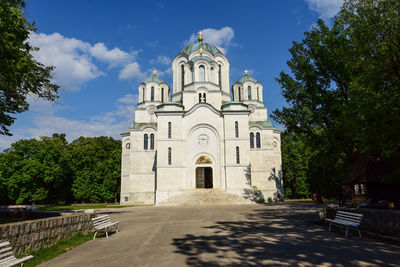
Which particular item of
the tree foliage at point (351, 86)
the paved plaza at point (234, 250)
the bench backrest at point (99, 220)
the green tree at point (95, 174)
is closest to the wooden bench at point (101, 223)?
the bench backrest at point (99, 220)

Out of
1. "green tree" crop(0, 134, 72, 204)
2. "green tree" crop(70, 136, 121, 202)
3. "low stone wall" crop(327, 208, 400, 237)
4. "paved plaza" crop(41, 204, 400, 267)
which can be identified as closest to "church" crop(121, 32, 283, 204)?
"green tree" crop(70, 136, 121, 202)

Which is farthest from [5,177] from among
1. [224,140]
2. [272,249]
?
[272,249]

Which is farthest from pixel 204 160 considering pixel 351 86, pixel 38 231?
pixel 38 231

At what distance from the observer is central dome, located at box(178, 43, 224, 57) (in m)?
37.7

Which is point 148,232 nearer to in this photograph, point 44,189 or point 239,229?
point 239,229

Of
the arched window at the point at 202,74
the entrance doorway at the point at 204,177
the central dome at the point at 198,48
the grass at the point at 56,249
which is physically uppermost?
the central dome at the point at 198,48

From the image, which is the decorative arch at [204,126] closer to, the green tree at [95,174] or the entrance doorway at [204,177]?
the entrance doorway at [204,177]

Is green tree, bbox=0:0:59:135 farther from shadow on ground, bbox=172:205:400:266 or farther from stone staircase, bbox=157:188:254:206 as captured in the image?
stone staircase, bbox=157:188:254:206

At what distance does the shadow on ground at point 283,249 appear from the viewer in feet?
17.0

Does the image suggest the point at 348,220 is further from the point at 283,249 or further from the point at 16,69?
the point at 16,69

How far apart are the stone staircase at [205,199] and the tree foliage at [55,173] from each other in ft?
47.1

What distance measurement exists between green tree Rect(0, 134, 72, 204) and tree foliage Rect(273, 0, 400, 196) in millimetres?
27942

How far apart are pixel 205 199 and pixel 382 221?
19031 mm

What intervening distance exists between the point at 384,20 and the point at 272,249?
342 inches
